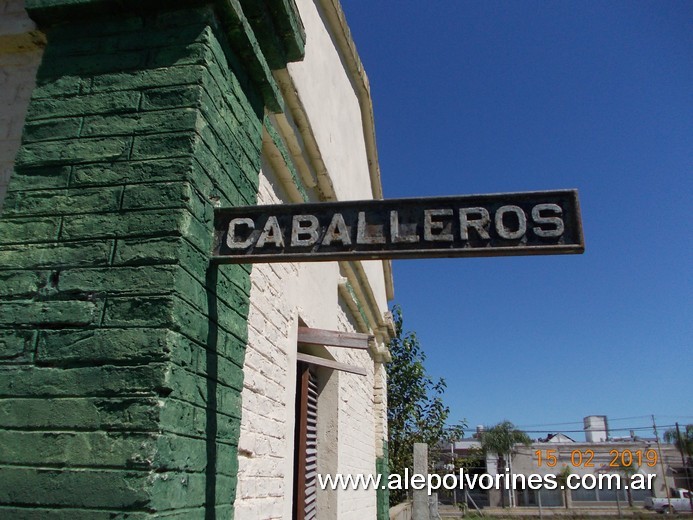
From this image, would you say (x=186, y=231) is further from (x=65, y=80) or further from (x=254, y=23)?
(x=254, y=23)

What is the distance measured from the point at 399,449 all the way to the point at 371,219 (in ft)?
39.3

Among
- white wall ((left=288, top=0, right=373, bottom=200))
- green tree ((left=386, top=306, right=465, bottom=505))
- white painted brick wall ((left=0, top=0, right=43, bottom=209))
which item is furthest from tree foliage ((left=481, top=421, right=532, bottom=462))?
white painted brick wall ((left=0, top=0, right=43, bottom=209))

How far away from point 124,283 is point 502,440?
42247 mm

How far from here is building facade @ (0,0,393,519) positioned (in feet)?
6.16

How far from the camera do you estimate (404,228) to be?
7.80 ft

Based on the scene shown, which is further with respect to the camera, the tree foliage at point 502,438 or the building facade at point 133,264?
the tree foliage at point 502,438

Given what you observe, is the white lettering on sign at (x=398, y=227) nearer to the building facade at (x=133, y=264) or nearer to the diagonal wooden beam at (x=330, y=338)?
the building facade at (x=133, y=264)

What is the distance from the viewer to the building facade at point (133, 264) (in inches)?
73.9

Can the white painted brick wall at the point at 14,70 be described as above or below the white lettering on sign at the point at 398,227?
above

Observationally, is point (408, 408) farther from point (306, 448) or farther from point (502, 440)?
point (502, 440)

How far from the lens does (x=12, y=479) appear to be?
72.8 inches

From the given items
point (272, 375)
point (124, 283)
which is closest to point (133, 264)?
point (124, 283)

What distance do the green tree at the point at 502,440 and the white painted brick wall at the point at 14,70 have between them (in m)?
41.5

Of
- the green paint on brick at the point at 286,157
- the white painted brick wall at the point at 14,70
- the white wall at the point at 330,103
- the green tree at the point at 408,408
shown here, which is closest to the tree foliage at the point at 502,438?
the green tree at the point at 408,408
